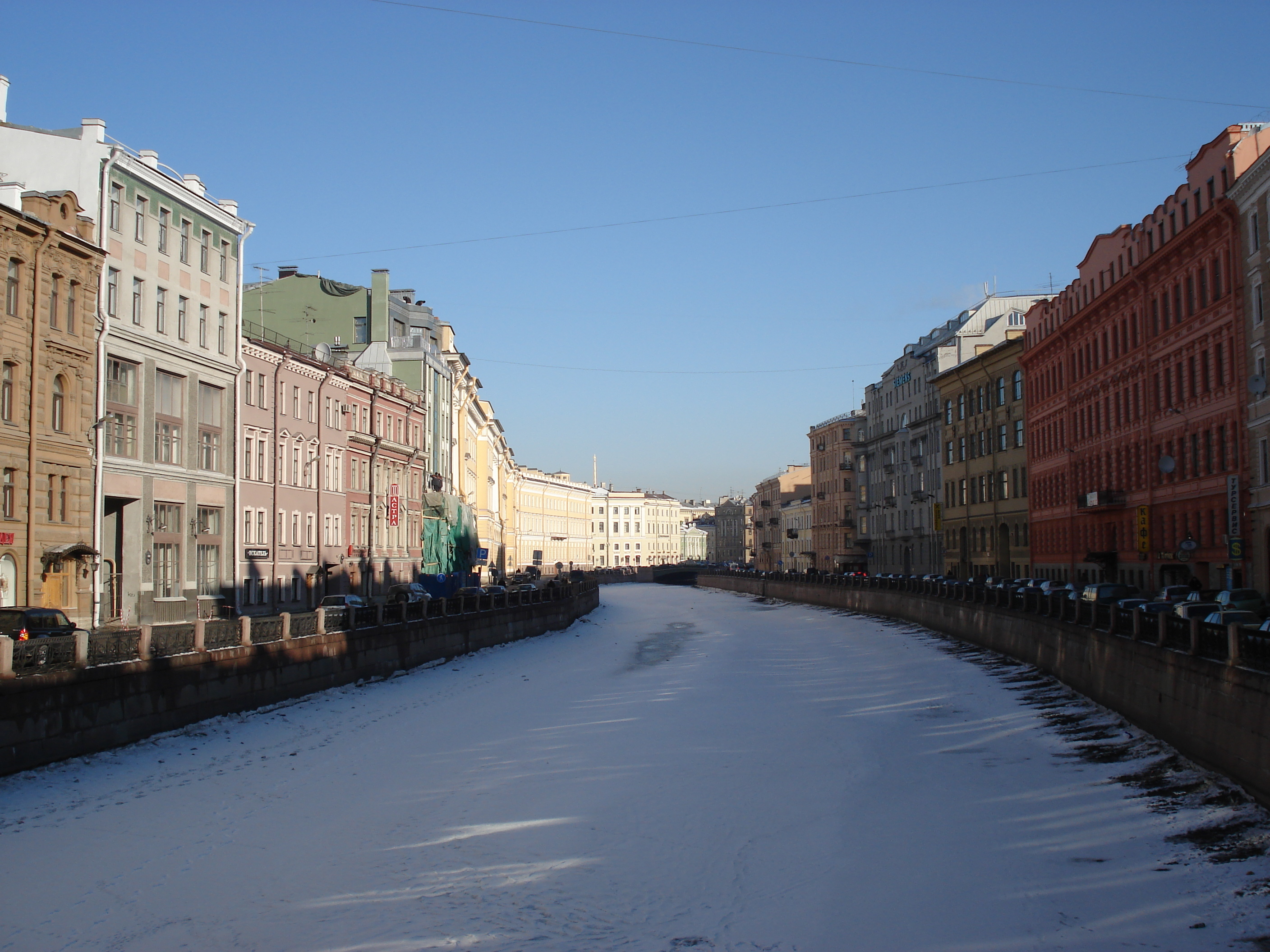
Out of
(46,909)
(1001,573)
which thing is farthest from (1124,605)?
(1001,573)

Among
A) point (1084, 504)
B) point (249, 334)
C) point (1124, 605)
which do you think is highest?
point (249, 334)

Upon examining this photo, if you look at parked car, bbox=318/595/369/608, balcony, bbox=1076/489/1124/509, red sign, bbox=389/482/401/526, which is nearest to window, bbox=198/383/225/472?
parked car, bbox=318/595/369/608

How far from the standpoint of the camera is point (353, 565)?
58500mm

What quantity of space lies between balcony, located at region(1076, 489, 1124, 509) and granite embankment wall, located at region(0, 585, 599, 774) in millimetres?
34500

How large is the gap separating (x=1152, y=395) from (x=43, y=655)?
48.2 metres

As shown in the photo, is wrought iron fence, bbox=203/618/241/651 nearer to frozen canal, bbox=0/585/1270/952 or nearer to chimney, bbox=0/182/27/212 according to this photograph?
frozen canal, bbox=0/585/1270/952

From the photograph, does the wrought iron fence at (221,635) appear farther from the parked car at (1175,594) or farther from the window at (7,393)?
the parked car at (1175,594)

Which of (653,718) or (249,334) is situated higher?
(249,334)

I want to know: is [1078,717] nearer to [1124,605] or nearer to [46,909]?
[1124,605]

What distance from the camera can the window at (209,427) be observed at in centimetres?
4403

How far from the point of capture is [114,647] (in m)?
23.3

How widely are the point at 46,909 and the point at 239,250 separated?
3640 centimetres

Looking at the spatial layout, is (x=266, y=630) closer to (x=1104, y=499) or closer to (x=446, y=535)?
(x=1104, y=499)

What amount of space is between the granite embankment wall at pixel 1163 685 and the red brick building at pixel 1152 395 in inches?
399
